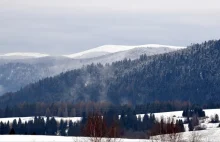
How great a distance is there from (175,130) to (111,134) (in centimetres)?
852

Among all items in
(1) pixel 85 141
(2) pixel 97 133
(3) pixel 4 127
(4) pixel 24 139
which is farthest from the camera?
(3) pixel 4 127

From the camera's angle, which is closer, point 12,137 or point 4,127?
point 12,137

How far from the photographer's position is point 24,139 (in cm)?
7106

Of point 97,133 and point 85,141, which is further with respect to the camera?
point 85,141

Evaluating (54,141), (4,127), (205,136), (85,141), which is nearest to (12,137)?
(54,141)

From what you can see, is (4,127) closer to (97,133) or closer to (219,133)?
(219,133)

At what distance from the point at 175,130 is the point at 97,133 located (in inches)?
468

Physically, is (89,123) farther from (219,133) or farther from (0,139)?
(219,133)

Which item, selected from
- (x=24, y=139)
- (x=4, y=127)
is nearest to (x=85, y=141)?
(x=24, y=139)

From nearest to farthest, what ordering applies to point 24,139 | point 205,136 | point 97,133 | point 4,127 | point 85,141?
point 97,133, point 85,141, point 24,139, point 205,136, point 4,127

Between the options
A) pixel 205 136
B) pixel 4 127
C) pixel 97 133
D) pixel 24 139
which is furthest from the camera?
pixel 4 127

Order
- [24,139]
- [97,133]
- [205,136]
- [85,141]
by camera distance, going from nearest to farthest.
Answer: [97,133] < [85,141] < [24,139] < [205,136]

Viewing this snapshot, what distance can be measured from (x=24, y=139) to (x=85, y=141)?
335 inches

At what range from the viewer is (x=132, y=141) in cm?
7388
